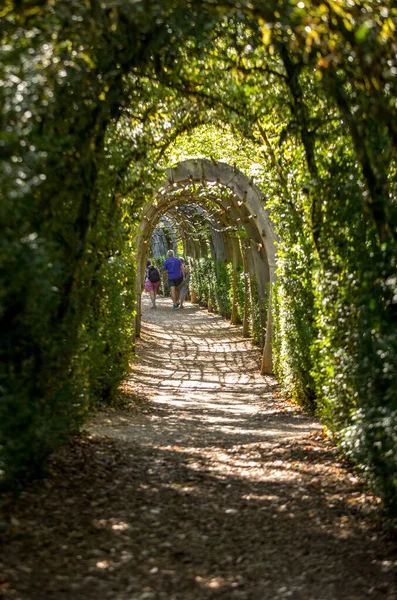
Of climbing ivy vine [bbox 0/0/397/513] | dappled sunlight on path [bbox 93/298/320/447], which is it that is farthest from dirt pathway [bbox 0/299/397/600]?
climbing ivy vine [bbox 0/0/397/513]

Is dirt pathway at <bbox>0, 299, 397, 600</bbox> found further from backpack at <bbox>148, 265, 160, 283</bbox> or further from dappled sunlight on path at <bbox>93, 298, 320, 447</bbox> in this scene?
backpack at <bbox>148, 265, 160, 283</bbox>

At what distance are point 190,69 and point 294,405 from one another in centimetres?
468

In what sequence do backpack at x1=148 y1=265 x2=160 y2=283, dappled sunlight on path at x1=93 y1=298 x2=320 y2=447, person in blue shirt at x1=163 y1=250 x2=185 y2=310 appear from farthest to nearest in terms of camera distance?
backpack at x1=148 y1=265 x2=160 y2=283
person in blue shirt at x1=163 y1=250 x2=185 y2=310
dappled sunlight on path at x1=93 y1=298 x2=320 y2=447

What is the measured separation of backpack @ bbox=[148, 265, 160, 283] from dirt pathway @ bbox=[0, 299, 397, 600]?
18.6 metres

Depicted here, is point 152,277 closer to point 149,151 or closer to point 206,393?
point 206,393

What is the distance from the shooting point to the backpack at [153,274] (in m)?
26.8

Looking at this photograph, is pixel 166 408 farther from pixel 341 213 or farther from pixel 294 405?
pixel 341 213

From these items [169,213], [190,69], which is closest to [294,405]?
[190,69]

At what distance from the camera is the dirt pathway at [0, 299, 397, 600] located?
12.9 ft

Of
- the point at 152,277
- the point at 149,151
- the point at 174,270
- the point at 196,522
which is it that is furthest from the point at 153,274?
the point at 196,522

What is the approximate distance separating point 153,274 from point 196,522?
22.3 metres

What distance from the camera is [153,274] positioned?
88.7ft

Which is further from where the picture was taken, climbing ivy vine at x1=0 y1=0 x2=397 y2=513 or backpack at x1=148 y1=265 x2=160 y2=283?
backpack at x1=148 y1=265 x2=160 y2=283

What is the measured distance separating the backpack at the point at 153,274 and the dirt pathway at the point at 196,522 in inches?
734
